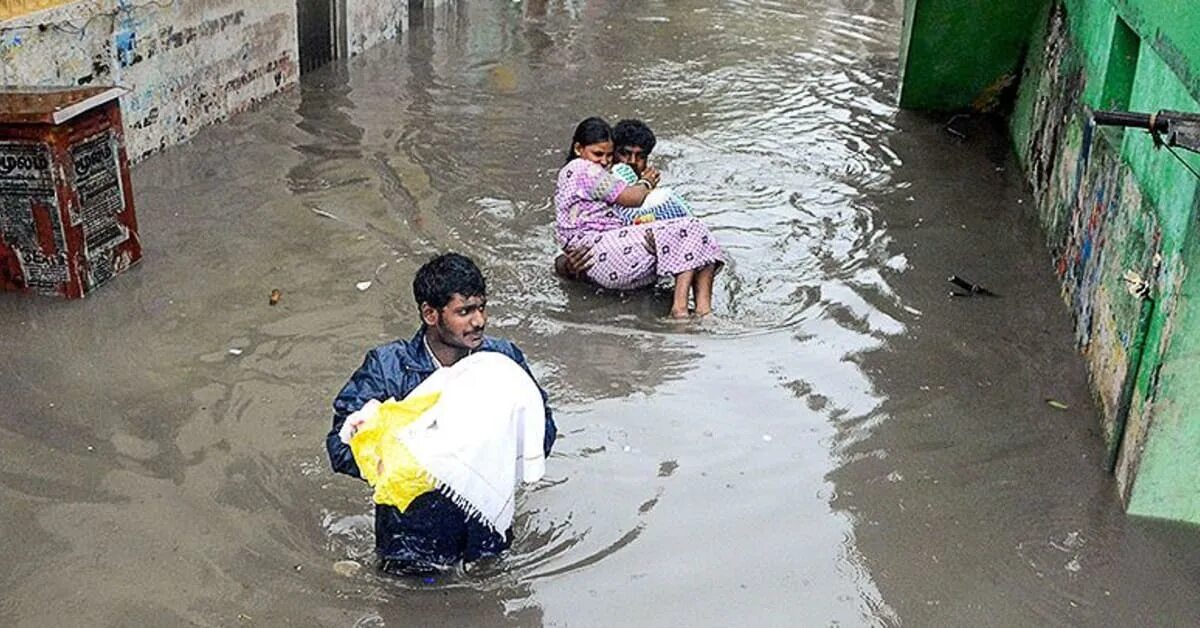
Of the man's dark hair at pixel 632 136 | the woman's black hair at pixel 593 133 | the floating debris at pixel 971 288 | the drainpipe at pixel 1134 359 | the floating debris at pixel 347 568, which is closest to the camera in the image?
the floating debris at pixel 347 568

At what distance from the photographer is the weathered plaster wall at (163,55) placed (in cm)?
746

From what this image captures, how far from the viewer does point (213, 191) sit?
8.15 m

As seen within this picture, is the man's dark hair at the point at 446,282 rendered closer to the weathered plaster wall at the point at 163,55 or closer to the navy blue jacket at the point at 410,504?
the navy blue jacket at the point at 410,504

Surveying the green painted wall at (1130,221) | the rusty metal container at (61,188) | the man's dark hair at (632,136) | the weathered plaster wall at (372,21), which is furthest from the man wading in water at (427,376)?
the weathered plaster wall at (372,21)

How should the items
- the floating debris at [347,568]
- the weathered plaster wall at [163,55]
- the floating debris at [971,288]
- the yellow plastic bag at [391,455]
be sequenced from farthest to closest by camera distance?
1. the weathered plaster wall at [163,55]
2. the floating debris at [971,288]
3. the floating debris at [347,568]
4. the yellow plastic bag at [391,455]

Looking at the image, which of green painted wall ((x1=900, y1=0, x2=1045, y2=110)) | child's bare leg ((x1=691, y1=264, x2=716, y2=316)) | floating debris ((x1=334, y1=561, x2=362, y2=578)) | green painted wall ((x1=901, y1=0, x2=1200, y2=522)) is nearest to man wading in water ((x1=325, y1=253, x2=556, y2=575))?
floating debris ((x1=334, y1=561, x2=362, y2=578))

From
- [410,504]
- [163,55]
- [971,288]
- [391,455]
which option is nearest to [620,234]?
[971,288]

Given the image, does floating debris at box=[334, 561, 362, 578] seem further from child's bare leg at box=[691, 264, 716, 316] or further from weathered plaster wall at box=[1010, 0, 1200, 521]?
weathered plaster wall at box=[1010, 0, 1200, 521]

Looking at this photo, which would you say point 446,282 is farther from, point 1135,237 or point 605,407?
point 1135,237

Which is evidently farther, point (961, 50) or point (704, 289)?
point (961, 50)

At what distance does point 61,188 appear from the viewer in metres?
6.20

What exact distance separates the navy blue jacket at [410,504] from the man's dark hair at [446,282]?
18 centimetres

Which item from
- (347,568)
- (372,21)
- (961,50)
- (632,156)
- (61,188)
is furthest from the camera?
(372,21)

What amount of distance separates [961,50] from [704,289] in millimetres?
5354
